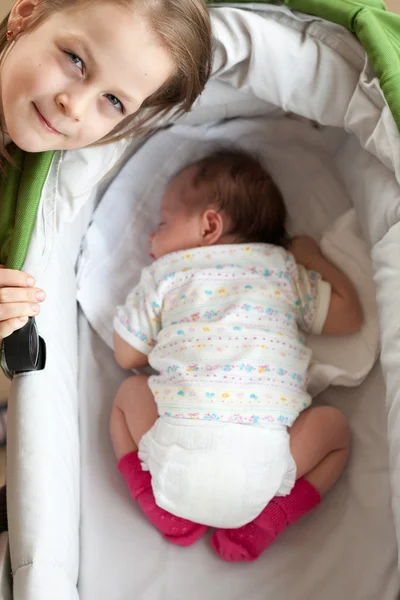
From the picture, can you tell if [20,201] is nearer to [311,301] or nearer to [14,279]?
[14,279]

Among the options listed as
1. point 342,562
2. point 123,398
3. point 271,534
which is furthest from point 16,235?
point 342,562

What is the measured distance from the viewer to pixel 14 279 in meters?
1.00

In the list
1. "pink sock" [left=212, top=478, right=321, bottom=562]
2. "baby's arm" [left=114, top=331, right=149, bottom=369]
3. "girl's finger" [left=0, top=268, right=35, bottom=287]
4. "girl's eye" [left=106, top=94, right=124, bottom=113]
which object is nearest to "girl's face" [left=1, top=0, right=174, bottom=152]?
"girl's eye" [left=106, top=94, right=124, bottom=113]

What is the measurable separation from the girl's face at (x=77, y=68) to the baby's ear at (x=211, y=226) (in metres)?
0.39

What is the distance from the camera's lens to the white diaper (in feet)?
3.61

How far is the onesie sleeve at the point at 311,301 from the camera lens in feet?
4.27

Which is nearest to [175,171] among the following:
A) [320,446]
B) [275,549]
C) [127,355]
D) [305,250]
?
[305,250]

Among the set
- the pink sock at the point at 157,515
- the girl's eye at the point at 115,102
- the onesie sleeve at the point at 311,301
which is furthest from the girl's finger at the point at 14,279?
the onesie sleeve at the point at 311,301

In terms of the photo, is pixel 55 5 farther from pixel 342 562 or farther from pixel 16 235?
pixel 342 562

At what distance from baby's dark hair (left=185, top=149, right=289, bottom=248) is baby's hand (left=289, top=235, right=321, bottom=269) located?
1.0 inches

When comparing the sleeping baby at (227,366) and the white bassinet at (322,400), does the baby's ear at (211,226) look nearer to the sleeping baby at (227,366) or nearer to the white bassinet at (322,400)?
the sleeping baby at (227,366)

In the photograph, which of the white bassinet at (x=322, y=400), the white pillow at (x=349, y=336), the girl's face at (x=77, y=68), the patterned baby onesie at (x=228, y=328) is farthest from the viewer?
the white pillow at (x=349, y=336)

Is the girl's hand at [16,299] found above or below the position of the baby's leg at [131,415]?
above

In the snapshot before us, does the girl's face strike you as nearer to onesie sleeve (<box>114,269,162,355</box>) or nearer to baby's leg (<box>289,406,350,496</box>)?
onesie sleeve (<box>114,269,162,355</box>)
